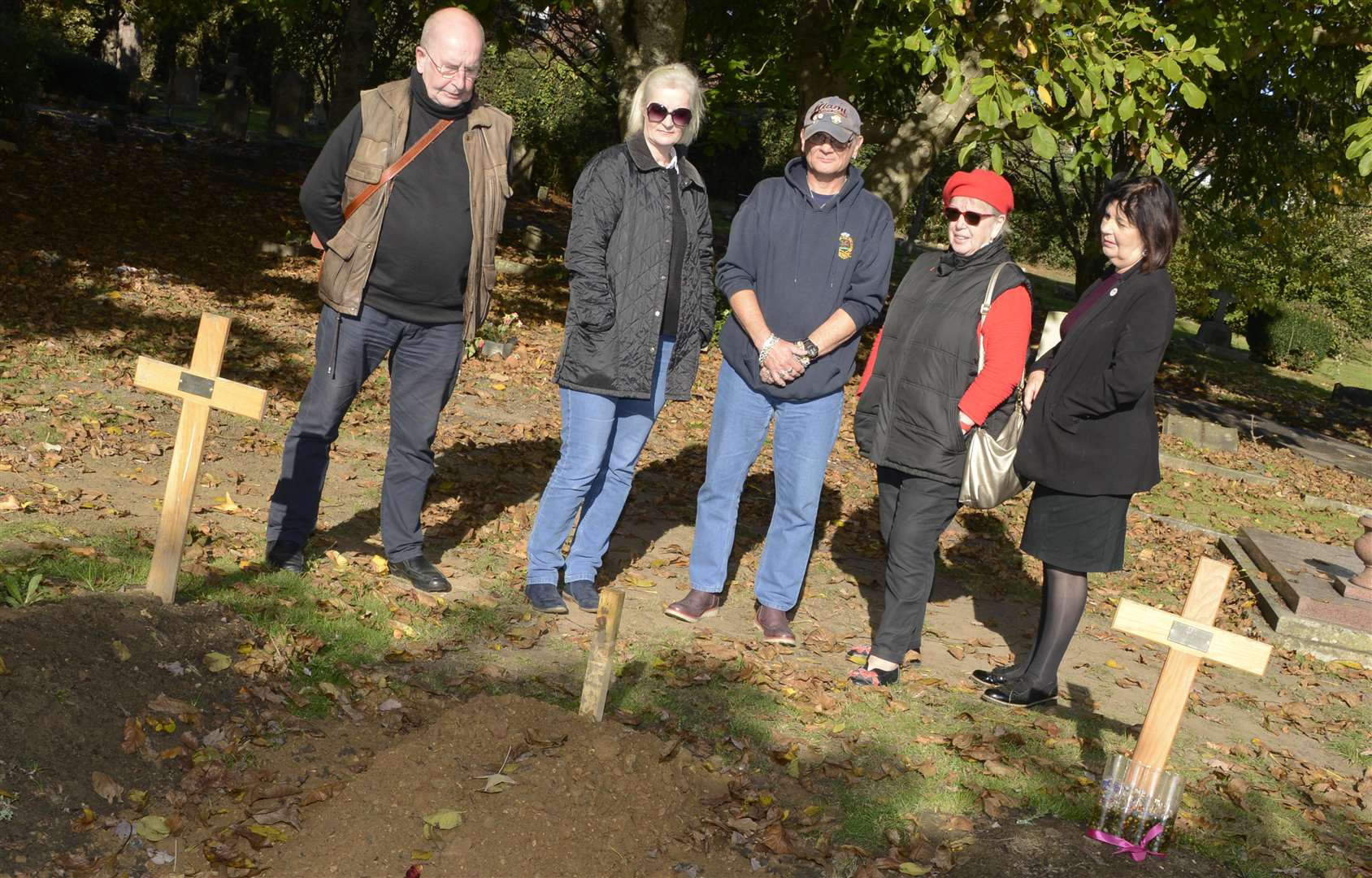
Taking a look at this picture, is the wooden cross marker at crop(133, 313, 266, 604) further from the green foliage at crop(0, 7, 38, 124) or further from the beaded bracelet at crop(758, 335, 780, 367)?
the green foliage at crop(0, 7, 38, 124)

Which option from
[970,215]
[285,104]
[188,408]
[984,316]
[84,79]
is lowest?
[188,408]

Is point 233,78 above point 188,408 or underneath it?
above

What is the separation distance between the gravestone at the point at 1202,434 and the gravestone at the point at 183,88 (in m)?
22.4

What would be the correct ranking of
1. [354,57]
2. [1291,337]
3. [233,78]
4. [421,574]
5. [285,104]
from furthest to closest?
[1291,337] → [285,104] → [233,78] → [354,57] → [421,574]

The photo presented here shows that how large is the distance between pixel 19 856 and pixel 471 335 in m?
2.67

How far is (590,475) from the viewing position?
17.3ft

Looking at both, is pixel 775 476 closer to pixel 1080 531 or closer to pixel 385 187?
pixel 1080 531

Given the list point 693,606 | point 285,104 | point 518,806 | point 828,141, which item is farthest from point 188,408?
point 285,104

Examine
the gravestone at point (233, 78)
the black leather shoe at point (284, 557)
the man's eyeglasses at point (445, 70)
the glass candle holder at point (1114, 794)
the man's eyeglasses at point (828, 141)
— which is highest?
the gravestone at point (233, 78)

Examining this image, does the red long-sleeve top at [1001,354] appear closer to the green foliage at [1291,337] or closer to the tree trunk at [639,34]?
the tree trunk at [639,34]

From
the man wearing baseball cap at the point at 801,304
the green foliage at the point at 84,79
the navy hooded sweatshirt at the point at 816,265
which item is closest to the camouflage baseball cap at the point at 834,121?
the man wearing baseball cap at the point at 801,304

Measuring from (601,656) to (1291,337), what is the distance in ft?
74.1

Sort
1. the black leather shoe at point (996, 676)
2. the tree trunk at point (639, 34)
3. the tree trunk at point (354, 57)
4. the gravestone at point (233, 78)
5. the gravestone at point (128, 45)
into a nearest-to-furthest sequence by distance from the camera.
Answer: the black leather shoe at point (996, 676), the tree trunk at point (639, 34), the tree trunk at point (354, 57), the gravestone at point (233, 78), the gravestone at point (128, 45)

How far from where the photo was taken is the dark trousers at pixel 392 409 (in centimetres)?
499
